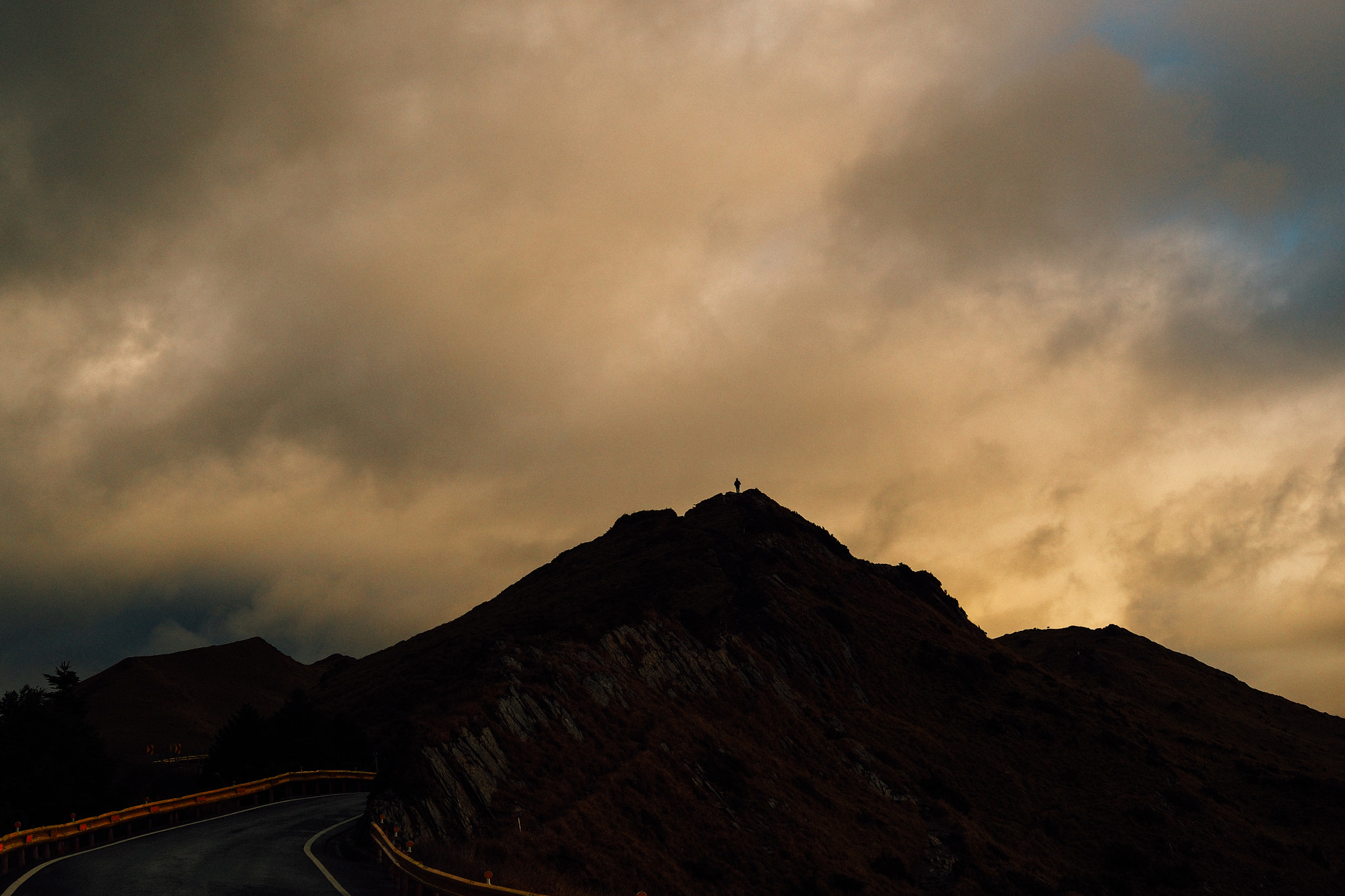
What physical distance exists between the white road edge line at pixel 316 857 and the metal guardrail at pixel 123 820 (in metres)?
6.38

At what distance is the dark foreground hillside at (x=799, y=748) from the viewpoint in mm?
39500

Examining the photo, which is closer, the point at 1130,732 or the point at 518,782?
the point at 518,782

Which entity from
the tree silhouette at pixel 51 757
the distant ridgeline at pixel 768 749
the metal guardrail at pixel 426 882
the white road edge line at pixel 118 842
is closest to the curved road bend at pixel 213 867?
the white road edge line at pixel 118 842

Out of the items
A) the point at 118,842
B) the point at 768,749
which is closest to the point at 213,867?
the point at 118,842

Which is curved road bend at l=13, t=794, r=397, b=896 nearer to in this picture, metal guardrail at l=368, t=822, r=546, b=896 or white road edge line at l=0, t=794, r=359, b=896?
white road edge line at l=0, t=794, r=359, b=896

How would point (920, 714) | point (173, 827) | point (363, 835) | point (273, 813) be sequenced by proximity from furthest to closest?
Answer: point (920, 714), point (273, 813), point (173, 827), point (363, 835)

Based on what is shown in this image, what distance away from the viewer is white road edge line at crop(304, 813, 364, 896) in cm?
2081

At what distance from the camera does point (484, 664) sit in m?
52.6

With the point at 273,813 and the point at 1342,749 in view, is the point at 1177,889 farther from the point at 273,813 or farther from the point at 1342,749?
the point at 1342,749

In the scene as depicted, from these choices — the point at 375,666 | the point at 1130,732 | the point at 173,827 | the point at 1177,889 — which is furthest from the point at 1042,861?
the point at 375,666

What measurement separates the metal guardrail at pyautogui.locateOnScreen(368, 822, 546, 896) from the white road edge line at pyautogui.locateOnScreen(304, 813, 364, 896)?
1.36 metres

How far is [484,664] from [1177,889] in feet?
141

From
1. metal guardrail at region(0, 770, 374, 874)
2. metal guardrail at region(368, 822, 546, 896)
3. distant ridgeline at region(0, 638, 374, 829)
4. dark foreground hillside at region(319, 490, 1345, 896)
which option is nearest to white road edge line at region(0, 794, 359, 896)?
metal guardrail at region(0, 770, 374, 874)

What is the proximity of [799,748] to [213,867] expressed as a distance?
43429 millimetres
